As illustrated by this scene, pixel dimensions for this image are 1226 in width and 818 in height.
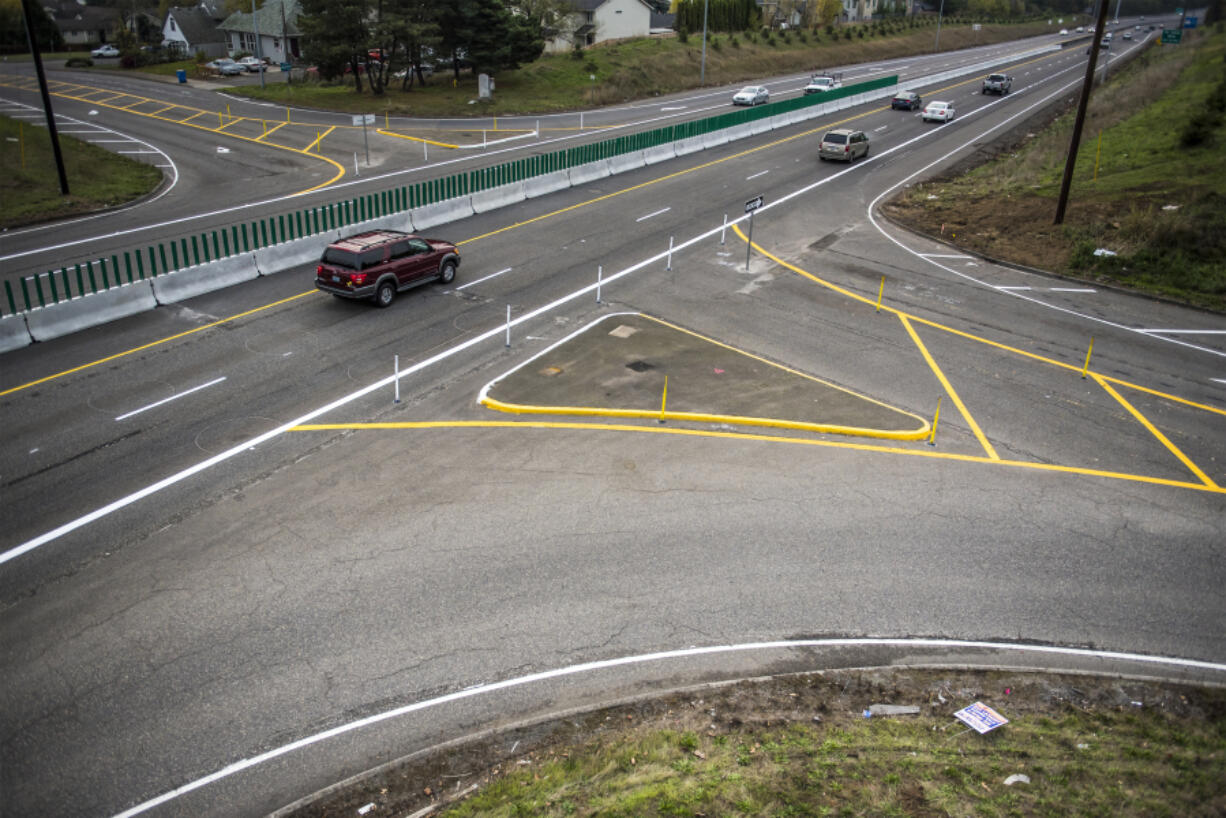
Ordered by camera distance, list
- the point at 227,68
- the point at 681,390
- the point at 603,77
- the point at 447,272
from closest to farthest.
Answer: the point at 681,390, the point at 447,272, the point at 603,77, the point at 227,68

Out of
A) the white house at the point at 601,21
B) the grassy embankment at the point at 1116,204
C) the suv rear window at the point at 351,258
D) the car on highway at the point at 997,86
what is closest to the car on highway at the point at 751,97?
the grassy embankment at the point at 1116,204

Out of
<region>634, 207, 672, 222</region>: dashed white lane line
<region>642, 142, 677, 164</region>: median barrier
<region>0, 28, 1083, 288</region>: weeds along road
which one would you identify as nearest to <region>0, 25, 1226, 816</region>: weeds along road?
<region>634, 207, 672, 222</region>: dashed white lane line

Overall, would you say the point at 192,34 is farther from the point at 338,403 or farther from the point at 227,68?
the point at 338,403

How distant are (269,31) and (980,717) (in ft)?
316

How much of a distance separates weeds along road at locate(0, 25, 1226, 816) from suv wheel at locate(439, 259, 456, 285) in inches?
33.3

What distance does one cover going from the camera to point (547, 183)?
3659cm

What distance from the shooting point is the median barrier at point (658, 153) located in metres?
42.9

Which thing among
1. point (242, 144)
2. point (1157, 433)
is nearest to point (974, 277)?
point (1157, 433)

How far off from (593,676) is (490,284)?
1677 cm

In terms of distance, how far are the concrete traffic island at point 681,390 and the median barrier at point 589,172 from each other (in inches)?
724

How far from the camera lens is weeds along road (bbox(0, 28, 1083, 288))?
30.0m

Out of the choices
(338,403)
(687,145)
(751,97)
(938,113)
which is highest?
(751,97)

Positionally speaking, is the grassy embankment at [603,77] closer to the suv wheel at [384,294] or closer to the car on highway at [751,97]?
the car on highway at [751,97]

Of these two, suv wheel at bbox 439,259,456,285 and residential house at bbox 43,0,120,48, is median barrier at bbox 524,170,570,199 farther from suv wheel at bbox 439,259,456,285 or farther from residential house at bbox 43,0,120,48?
residential house at bbox 43,0,120,48
